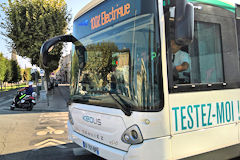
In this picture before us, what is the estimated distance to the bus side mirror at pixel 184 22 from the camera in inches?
96.2

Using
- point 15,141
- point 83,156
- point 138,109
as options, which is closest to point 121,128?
point 138,109

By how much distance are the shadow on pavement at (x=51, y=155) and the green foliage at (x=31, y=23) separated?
14.1 m

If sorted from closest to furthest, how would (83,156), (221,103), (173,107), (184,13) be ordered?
(184,13) → (173,107) → (221,103) → (83,156)

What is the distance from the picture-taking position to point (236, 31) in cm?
343

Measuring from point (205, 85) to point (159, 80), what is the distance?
0.86 m

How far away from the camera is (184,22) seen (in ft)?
8.12

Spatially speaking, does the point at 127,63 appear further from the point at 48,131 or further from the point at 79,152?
the point at 48,131

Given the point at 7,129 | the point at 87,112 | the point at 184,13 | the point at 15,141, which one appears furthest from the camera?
the point at 7,129

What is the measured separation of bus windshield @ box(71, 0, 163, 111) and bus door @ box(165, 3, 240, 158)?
25 centimetres

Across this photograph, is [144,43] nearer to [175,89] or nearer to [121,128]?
[175,89]

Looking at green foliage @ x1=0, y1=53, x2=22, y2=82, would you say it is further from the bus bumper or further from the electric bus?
the bus bumper

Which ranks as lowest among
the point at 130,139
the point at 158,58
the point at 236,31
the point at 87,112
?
the point at 130,139

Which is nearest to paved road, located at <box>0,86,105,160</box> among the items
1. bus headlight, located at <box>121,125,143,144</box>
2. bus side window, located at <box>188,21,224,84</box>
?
bus headlight, located at <box>121,125,143,144</box>

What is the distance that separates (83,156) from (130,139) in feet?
7.23
